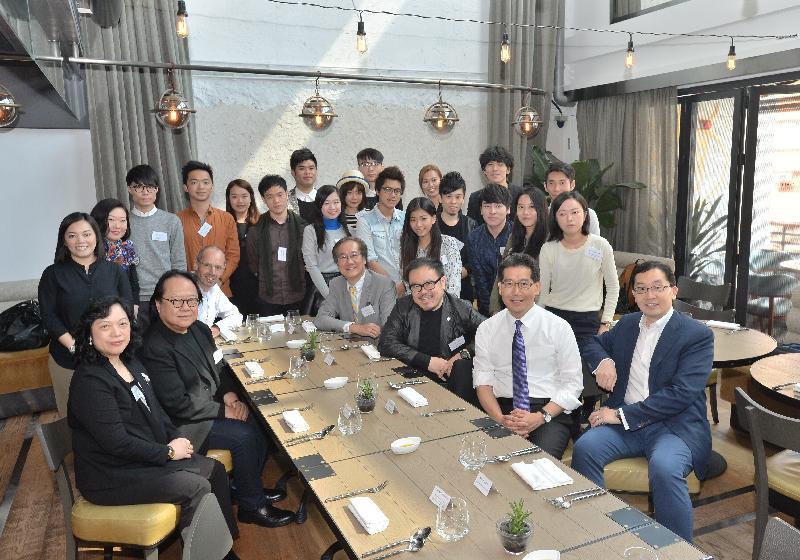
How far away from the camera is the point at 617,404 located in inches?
130

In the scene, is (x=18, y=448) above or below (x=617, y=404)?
below

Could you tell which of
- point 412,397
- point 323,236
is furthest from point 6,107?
point 412,397

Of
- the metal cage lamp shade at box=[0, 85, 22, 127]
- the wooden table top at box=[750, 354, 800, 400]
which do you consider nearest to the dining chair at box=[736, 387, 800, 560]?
the wooden table top at box=[750, 354, 800, 400]

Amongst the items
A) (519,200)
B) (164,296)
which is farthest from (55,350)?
(519,200)

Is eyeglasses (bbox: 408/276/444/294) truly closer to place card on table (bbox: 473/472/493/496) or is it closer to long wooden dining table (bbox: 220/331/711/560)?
long wooden dining table (bbox: 220/331/711/560)

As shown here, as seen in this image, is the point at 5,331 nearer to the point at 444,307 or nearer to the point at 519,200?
the point at 444,307

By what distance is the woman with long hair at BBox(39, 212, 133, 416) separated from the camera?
3881mm

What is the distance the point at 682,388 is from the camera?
9.78 ft

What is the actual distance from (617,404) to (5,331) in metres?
5.11

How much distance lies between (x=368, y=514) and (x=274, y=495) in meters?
2.14

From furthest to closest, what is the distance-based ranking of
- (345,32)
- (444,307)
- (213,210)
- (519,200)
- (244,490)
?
(345,32) < (213,210) < (519,200) < (444,307) < (244,490)

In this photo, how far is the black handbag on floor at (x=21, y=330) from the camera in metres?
5.48

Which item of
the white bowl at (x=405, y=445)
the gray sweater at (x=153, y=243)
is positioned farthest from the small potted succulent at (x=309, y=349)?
the gray sweater at (x=153, y=243)

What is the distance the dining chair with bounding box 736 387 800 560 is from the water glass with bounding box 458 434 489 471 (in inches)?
46.7
